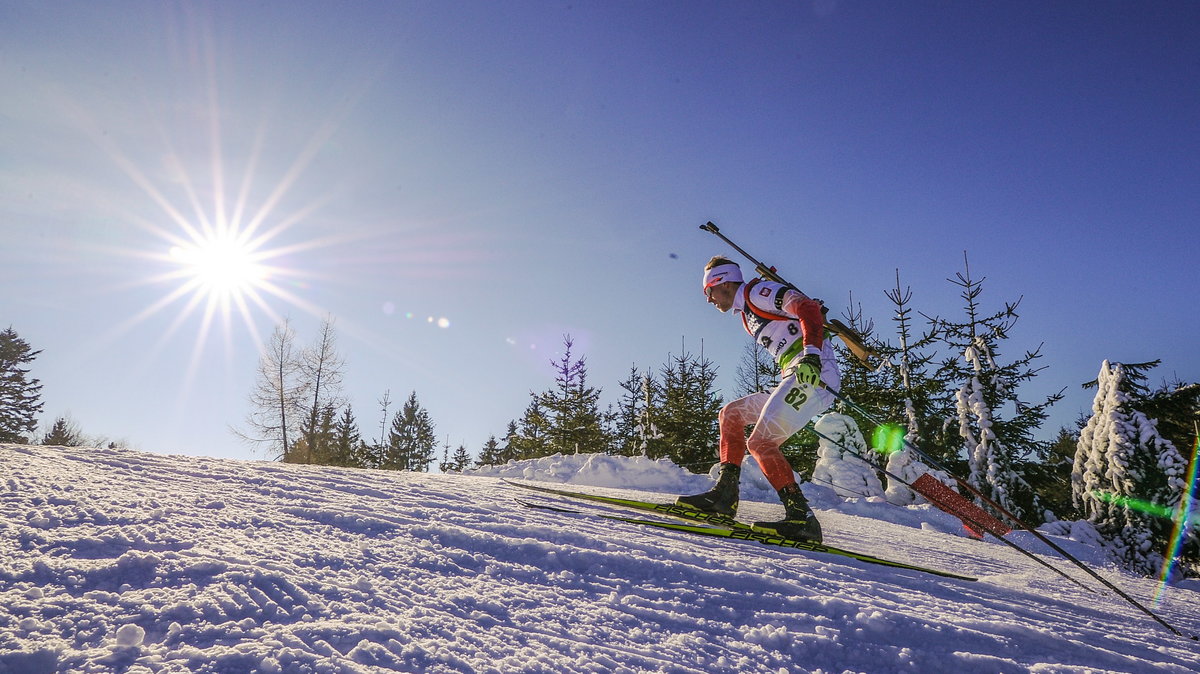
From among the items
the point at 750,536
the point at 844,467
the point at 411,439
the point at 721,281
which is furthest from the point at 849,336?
the point at 411,439

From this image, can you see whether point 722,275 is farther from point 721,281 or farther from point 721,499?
point 721,499

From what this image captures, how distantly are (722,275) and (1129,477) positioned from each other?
30.7 ft

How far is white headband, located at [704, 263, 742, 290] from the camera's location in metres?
4.85

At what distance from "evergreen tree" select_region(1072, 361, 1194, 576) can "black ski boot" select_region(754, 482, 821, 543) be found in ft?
28.1

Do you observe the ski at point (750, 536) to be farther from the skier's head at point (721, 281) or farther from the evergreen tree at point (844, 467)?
the evergreen tree at point (844, 467)

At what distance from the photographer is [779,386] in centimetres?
420

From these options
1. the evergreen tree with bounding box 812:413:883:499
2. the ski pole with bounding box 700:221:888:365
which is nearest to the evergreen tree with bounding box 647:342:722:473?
the evergreen tree with bounding box 812:413:883:499

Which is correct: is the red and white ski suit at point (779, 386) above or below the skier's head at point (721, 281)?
below

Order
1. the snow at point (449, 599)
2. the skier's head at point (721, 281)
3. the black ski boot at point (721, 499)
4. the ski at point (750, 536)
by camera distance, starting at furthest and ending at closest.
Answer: the skier's head at point (721, 281), the black ski boot at point (721, 499), the ski at point (750, 536), the snow at point (449, 599)

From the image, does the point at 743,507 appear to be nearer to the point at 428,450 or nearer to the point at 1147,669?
the point at 1147,669

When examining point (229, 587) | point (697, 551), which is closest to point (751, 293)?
point (697, 551)

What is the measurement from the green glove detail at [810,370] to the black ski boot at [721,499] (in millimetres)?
998

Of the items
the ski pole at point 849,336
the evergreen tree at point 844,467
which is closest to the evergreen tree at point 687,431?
the evergreen tree at point 844,467

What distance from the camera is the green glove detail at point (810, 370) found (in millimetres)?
3959
